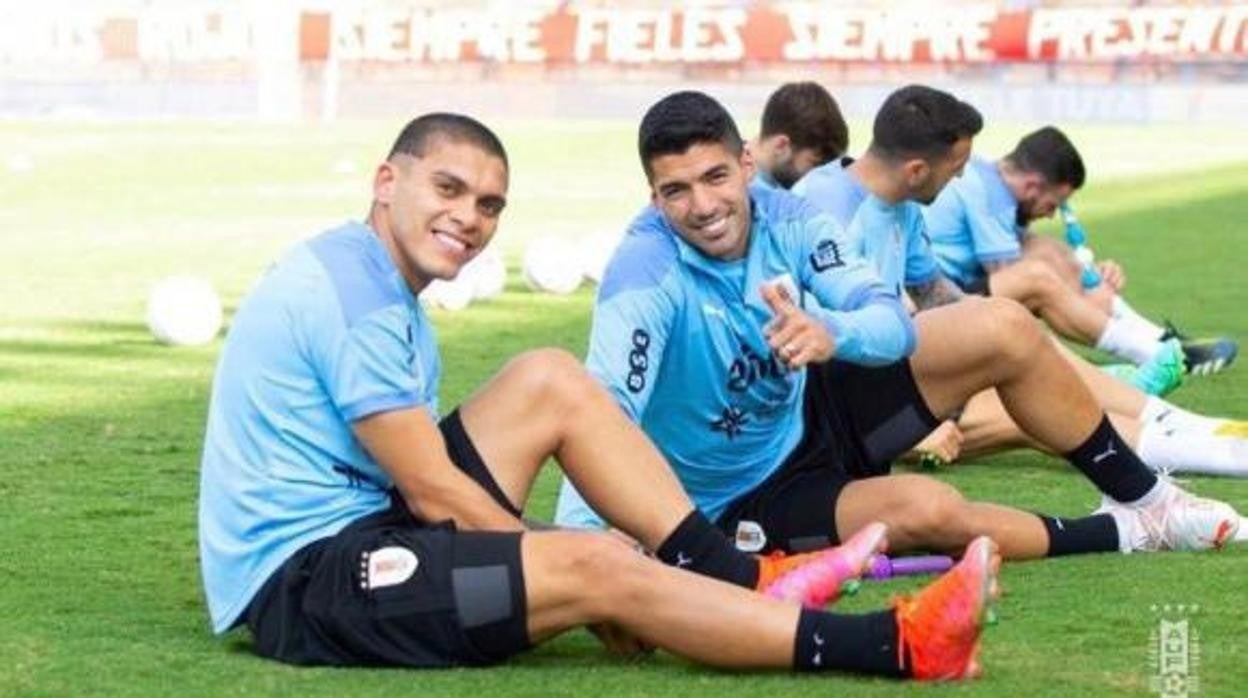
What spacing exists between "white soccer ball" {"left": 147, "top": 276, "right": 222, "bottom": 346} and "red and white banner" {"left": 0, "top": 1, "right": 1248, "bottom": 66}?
28.9 m

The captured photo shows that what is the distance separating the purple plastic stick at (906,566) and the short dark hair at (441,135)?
56.7 inches

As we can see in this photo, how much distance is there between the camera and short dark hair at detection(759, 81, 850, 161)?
9.92m

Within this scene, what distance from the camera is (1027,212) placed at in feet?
37.7

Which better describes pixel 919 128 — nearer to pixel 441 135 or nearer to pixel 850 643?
pixel 441 135

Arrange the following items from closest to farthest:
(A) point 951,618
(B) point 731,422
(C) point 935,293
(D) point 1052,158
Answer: (A) point 951,618, (B) point 731,422, (C) point 935,293, (D) point 1052,158

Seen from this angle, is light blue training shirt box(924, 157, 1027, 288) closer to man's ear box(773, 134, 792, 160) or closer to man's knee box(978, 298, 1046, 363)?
man's ear box(773, 134, 792, 160)

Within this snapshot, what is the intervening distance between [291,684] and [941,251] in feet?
21.0

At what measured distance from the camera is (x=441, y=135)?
5.87 meters

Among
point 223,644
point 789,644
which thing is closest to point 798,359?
point 789,644

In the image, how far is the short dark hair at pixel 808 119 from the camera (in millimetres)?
9922

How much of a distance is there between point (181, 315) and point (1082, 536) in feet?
21.0

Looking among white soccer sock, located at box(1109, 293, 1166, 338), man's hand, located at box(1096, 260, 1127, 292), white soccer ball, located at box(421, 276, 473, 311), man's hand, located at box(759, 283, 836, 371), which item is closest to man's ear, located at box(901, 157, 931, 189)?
man's hand, located at box(759, 283, 836, 371)

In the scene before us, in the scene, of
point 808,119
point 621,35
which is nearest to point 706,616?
point 808,119

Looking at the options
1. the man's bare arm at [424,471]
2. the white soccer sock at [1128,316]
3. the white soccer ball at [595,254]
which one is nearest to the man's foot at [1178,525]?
the man's bare arm at [424,471]
